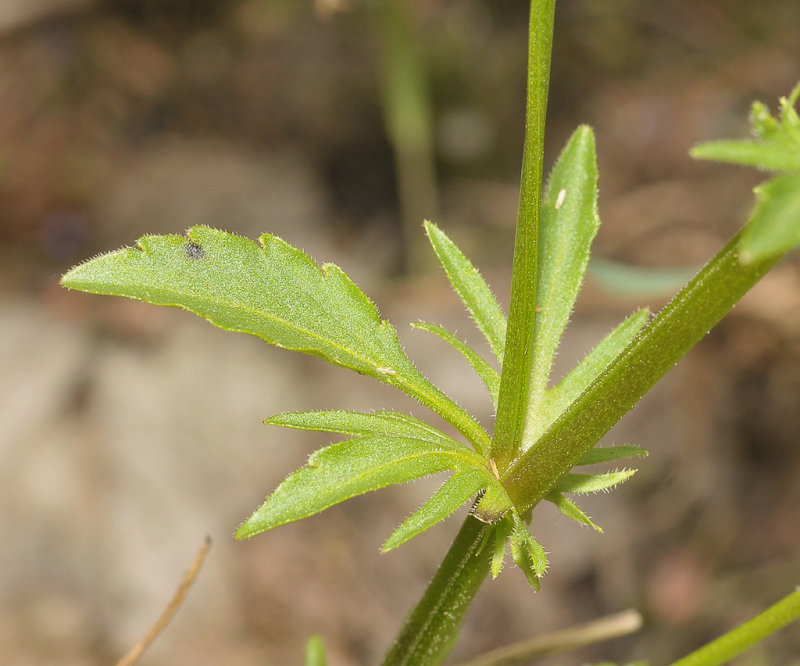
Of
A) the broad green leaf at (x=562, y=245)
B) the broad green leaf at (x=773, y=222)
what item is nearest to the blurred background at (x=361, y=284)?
the broad green leaf at (x=562, y=245)

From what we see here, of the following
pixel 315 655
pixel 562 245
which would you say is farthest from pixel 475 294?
pixel 315 655

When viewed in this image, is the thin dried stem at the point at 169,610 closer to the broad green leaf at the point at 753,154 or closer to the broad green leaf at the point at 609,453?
the broad green leaf at the point at 609,453

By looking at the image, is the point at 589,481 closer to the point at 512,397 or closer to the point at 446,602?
the point at 512,397

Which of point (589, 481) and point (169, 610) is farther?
point (169, 610)

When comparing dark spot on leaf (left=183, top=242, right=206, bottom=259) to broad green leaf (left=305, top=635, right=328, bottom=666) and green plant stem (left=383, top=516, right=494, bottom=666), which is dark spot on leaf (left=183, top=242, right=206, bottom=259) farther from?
broad green leaf (left=305, top=635, right=328, bottom=666)

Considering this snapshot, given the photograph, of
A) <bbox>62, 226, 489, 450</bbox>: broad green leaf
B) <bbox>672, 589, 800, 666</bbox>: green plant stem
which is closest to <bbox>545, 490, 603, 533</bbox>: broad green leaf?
<bbox>62, 226, 489, 450</bbox>: broad green leaf

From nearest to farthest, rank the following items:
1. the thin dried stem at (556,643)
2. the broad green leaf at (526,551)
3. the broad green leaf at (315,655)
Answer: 1. the broad green leaf at (526,551)
2. the broad green leaf at (315,655)
3. the thin dried stem at (556,643)
